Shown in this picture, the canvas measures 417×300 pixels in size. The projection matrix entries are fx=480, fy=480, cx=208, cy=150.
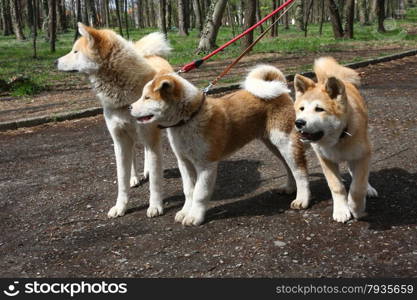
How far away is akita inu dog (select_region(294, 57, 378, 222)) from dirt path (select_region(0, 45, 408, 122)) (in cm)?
640

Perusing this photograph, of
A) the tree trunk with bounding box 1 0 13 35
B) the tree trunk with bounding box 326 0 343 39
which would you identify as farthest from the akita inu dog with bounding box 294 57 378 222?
the tree trunk with bounding box 1 0 13 35

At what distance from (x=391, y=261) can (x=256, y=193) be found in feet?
6.08

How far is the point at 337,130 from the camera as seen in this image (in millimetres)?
3719

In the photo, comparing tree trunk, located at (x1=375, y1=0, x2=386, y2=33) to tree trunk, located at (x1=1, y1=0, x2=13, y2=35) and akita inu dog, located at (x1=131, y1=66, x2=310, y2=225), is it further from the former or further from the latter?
tree trunk, located at (x1=1, y1=0, x2=13, y2=35)

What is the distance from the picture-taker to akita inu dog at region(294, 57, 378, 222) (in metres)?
3.66

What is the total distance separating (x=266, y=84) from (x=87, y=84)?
20.9 ft

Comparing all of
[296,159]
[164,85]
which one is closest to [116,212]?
[164,85]

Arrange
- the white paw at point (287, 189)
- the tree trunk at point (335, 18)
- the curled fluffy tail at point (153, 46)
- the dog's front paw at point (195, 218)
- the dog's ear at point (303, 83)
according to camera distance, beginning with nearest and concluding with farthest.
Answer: the dog's ear at point (303, 83), the dog's front paw at point (195, 218), the white paw at point (287, 189), the curled fluffy tail at point (153, 46), the tree trunk at point (335, 18)

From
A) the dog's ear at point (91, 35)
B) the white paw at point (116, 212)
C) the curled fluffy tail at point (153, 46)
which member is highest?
the dog's ear at point (91, 35)

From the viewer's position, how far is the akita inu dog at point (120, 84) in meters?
4.53

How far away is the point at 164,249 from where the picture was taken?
3963mm

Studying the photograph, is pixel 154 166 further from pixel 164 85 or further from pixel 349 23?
pixel 349 23

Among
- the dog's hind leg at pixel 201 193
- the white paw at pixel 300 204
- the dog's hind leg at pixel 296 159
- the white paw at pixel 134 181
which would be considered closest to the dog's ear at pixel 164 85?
the dog's hind leg at pixel 201 193

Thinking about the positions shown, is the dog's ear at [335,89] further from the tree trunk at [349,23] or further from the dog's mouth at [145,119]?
the tree trunk at [349,23]
